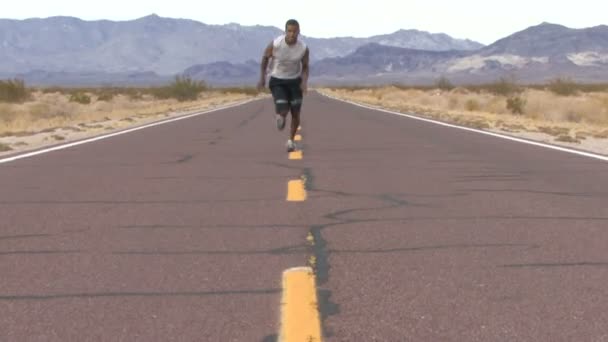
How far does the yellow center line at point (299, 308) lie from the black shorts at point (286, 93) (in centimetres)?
910

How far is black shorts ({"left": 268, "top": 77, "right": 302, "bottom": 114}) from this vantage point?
1460 centimetres

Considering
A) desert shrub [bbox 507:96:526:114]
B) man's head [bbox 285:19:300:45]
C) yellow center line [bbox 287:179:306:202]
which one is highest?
man's head [bbox 285:19:300:45]

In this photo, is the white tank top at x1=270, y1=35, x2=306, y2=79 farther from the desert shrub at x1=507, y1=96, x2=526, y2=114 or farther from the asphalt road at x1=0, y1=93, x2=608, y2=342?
the desert shrub at x1=507, y1=96, x2=526, y2=114

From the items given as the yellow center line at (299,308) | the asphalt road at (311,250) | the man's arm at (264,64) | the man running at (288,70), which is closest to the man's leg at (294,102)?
the man running at (288,70)

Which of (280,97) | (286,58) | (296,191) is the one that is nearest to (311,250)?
(296,191)

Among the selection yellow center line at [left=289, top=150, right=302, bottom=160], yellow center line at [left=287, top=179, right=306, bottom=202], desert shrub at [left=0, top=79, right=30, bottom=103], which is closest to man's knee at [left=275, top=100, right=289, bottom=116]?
yellow center line at [left=289, top=150, right=302, bottom=160]

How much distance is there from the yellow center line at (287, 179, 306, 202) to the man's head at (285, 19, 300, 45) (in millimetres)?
4168

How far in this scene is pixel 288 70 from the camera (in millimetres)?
14508

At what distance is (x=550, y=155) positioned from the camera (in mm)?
13953

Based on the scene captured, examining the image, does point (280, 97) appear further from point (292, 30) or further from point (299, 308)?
point (299, 308)

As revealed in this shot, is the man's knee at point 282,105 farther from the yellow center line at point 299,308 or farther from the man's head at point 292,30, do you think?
the yellow center line at point 299,308

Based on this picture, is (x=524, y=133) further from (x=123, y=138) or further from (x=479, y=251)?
(x=479, y=251)

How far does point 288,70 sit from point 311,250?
27.8 feet

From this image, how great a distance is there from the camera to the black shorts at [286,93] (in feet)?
47.9
